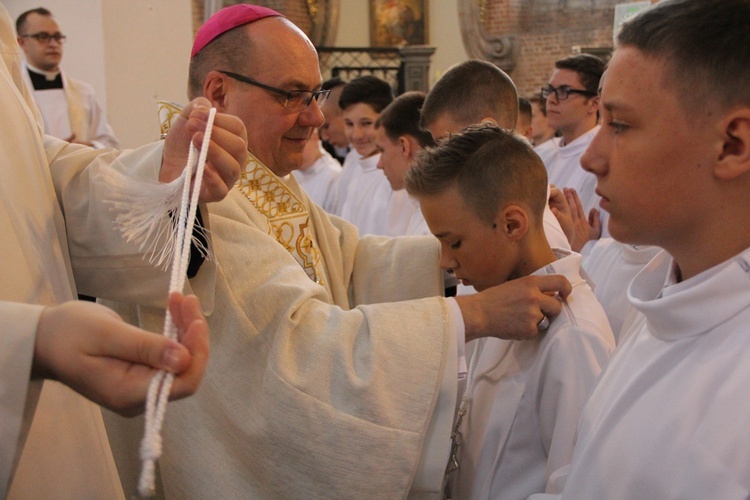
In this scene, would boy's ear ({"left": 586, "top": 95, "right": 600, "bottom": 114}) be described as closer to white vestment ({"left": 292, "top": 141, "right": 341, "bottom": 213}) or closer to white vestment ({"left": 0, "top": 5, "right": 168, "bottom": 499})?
white vestment ({"left": 292, "top": 141, "right": 341, "bottom": 213})

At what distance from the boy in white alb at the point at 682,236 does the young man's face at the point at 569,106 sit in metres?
4.84

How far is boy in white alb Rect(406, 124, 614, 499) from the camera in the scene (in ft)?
6.59

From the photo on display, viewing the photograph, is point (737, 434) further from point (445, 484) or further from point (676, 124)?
point (445, 484)

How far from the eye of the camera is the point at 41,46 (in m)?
7.73

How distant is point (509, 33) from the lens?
56.6ft

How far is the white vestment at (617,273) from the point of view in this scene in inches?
130

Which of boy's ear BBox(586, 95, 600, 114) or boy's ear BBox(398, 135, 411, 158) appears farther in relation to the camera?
boy's ear BBox(586, 95, 600, 114)

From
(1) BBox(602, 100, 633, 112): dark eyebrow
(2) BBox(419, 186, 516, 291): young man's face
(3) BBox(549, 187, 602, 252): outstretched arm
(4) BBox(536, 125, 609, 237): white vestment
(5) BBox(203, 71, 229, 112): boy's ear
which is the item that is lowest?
(4) BBox(536, 125, 609, 237): white vestment

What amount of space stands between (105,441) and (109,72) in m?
3.91

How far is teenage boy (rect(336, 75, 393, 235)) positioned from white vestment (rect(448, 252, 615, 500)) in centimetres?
477

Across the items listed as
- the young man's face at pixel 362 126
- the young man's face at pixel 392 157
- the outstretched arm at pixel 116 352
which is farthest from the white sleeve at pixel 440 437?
the young man's face at pixel 362 126

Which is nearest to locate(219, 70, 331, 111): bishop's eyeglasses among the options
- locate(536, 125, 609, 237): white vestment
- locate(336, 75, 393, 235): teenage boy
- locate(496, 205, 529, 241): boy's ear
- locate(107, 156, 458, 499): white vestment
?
locate(107, 156, 458, 499): white vestment

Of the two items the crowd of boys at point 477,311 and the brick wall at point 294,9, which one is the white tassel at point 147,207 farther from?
the brick wall at point 294,9

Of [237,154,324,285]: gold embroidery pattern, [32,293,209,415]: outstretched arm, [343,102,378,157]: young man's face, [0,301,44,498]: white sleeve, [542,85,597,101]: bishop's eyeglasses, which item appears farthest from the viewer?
[343,102,378,157]: young man's face
